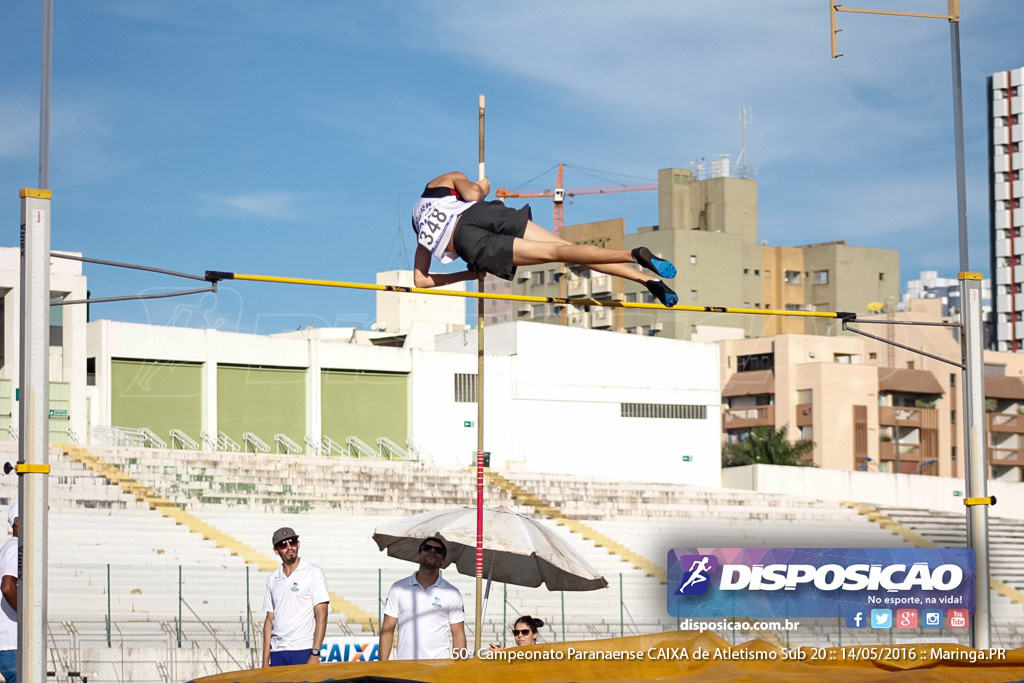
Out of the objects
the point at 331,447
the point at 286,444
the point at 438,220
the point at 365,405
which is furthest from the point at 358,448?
the point at 438,220

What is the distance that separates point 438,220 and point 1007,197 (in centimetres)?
7234

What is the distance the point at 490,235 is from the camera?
8109 millimetres

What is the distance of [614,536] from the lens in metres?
23.9

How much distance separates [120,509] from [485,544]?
37.9 feet

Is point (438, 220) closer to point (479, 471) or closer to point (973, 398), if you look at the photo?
point (479, 471)

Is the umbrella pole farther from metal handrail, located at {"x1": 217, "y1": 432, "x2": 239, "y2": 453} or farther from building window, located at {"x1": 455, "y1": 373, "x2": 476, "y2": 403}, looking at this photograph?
building window, located at {"x1": 455, "y1": 373, "x2": 476, "y2": 403}

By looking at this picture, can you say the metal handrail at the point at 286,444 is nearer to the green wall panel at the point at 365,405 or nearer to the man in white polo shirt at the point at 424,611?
the green wall panel at the point at 365,405

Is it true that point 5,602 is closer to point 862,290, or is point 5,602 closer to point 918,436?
point 918,436

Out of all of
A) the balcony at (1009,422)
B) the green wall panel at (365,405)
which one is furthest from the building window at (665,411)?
the balcony at (1009,422)

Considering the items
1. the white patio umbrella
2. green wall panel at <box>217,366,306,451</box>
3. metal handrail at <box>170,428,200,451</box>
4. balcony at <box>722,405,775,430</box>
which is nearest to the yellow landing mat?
the white patio umbrella

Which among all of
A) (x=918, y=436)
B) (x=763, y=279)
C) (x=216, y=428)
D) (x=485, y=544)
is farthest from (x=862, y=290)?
(x=485, y=544)

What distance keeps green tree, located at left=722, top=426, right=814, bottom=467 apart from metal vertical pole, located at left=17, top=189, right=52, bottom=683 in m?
36.0

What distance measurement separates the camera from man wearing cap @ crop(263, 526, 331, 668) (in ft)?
23.3

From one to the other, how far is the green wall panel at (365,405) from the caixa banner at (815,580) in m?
23.9
